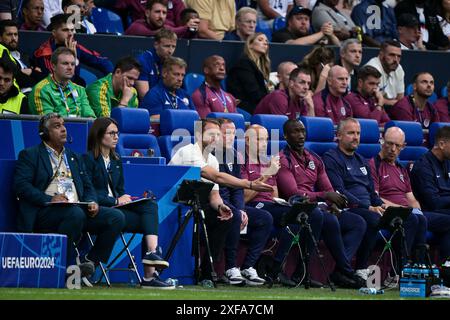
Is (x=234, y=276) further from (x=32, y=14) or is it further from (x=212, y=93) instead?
(x=32, y=14)

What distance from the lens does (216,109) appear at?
13281 mm

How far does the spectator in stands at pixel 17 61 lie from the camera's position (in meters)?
12.4

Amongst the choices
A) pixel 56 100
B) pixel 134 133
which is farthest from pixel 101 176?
pixel 134 133

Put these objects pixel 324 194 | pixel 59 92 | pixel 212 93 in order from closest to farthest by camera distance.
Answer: pixel 59 92 < pixel 324 194 < pixel 212 93

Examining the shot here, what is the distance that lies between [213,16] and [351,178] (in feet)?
12.6

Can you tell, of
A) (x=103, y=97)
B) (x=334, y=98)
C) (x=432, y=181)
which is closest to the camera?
(x=103, y=97)

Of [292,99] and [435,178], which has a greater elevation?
[292,99]

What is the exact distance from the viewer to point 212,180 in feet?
37.3

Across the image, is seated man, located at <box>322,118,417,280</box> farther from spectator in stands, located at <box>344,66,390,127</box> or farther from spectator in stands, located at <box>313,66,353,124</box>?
spectator in stands, located at <box>344,66,390,127</box>

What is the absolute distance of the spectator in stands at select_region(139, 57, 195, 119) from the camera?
508 inches

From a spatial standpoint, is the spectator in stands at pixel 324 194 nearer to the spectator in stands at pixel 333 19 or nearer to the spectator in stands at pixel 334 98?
the spectator in stands at pixel 334 98

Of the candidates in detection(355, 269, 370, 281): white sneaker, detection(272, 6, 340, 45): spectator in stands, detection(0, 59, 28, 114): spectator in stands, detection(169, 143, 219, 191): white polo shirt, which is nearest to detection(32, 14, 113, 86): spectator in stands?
detection(0, 59, 28, 114): spectator in stands

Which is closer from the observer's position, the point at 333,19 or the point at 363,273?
the point at 363,273

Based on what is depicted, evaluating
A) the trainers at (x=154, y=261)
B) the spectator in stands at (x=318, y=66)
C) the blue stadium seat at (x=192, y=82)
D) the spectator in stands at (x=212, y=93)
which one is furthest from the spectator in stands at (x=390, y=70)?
the trainers at (x=154, y=261)
